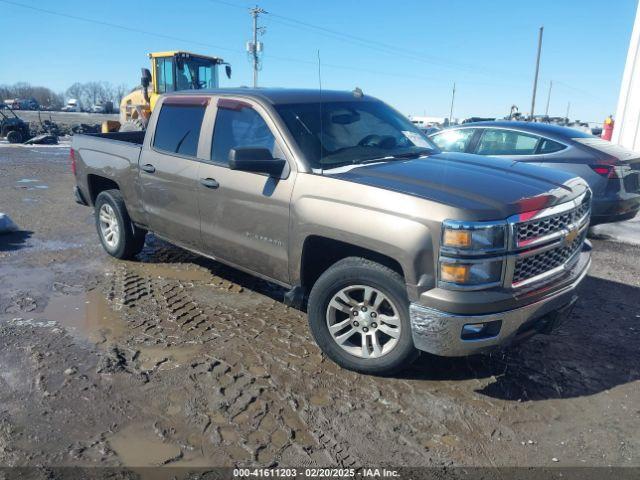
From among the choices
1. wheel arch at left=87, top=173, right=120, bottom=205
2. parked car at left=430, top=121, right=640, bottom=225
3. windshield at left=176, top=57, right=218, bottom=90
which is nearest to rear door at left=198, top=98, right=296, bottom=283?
wheel arch at left=87, top=173, right=120, bottom=205

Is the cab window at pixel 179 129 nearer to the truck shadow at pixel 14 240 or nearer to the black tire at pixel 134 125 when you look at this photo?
the truck shadow at pixel 14 240

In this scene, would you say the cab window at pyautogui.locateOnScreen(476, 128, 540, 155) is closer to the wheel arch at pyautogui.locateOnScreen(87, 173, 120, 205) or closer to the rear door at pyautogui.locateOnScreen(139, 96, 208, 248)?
the rear door at pyautogui.locateOnScreen(139, 96, 208, 248)

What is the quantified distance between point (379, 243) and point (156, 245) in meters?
4.46

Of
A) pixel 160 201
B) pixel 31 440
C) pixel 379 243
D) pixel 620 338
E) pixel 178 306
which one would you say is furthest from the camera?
pixel 160 201

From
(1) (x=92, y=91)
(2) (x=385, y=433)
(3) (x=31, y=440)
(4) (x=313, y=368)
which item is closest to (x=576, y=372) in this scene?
(2) (x=385, y=433)

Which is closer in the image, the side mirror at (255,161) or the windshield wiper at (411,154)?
the side mirror at (255,161)

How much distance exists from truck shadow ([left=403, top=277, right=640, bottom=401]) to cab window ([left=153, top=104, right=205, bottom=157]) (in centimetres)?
286

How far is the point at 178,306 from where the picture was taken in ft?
15.3

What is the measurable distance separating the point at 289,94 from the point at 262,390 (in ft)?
8.18

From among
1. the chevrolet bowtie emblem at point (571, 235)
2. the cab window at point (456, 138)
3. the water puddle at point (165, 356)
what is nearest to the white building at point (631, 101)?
the cab window at point (456, 138)

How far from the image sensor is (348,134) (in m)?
4.12

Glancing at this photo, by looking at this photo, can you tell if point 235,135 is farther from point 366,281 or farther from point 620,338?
point 620,338

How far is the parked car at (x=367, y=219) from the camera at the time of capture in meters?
2.96

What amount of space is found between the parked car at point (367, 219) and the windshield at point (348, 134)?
0.02 metres
